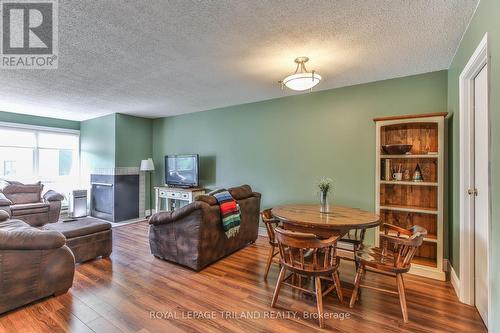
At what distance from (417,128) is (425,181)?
0.72 m

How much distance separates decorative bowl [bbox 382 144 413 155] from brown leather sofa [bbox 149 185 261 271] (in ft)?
7.22

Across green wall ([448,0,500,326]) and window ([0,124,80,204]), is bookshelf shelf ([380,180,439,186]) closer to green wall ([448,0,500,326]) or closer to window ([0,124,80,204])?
green wall ([448,0,500,326])

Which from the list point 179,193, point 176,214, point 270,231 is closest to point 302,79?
point 270,231

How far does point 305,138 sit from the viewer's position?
408 centimetres

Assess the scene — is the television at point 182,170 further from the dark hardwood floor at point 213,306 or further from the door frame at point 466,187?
the door frame at point 466,187

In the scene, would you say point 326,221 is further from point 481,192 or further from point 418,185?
point 418,185

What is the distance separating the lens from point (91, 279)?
2.76m

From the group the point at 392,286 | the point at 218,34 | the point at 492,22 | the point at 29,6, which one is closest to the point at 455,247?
the point at 392,286

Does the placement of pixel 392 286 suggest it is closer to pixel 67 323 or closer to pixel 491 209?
pixel 491 209

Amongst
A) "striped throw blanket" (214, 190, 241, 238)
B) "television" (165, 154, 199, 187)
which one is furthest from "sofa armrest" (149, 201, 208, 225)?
"television" (165, 154, 199, 187)

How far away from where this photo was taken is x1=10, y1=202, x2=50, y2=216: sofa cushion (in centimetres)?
448

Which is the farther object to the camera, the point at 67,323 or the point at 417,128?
the point at 417,128

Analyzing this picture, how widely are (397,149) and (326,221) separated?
1536 millimetres

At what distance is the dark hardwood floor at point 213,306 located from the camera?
6.40 ft
